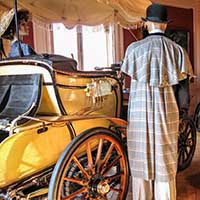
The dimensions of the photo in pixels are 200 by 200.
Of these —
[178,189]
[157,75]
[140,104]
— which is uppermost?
[157,75]

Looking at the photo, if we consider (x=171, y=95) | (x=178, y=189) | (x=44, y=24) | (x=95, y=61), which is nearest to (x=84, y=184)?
(x=171, y=95)

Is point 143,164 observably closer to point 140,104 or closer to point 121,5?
point 140,104

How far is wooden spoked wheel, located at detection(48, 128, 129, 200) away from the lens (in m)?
1.88

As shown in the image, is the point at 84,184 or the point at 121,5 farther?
the point at 121,5

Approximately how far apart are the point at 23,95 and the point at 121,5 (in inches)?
65.8

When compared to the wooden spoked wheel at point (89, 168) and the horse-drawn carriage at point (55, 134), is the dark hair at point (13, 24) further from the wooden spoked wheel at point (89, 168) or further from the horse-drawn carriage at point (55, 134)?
the wooden spoked wheel at point (89, 168)

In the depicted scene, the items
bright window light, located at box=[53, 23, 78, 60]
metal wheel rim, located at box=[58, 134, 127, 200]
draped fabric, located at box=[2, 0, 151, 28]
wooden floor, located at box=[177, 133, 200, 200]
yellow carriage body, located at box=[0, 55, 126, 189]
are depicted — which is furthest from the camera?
bright window light, located at box=[53, 23, 78, 60]

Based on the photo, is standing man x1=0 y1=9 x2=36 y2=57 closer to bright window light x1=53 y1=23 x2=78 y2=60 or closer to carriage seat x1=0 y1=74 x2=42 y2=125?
carriage seat x1=0 y1=74 x2=42 y2=125

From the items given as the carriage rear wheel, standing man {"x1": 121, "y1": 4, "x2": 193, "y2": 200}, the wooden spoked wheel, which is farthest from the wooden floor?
the wooden spoked wheel

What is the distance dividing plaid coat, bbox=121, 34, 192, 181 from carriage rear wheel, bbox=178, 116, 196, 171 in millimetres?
1208

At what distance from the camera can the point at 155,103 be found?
2.29m

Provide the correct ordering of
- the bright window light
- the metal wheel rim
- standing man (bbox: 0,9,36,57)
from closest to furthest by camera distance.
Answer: the metal wheel rim, standing man (bbox: 0,9,36,57), the bright window light

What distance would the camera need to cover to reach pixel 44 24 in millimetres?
3707

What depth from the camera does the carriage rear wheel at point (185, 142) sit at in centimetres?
353
